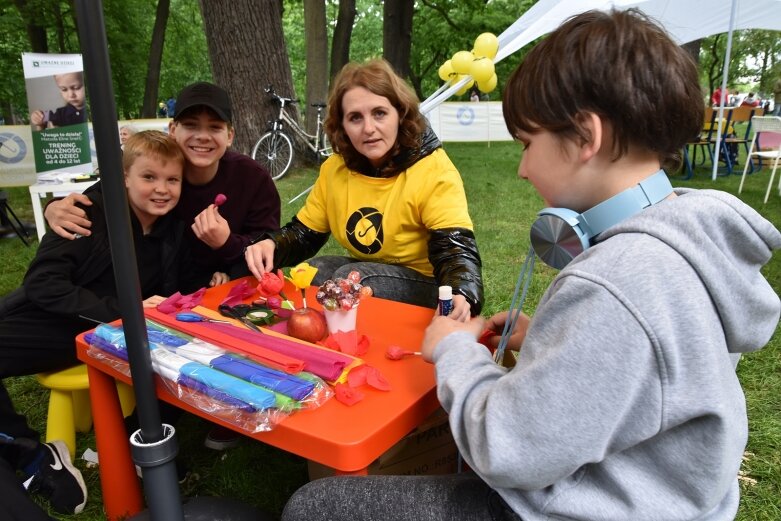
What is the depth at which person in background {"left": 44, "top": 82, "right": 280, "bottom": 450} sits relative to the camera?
220 cm

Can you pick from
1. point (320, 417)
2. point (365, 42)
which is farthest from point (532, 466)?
point (365, 42)

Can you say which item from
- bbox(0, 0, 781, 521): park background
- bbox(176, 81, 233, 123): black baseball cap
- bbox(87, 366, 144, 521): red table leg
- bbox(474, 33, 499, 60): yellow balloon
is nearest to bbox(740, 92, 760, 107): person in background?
bbox(0, 0, 781, 521): park background

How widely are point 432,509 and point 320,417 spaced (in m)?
0.28

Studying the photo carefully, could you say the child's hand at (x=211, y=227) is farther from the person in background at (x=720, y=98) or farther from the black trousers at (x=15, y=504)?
the person in background at (x=720, y=98)

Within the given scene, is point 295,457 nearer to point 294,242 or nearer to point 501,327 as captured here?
point 294,242

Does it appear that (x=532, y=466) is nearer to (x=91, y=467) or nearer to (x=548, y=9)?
(x=91, y=467)

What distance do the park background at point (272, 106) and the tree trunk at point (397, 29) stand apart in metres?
0.02

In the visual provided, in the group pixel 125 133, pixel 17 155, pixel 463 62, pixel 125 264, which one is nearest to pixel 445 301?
pixel 125 264

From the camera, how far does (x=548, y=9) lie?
6.61 metres

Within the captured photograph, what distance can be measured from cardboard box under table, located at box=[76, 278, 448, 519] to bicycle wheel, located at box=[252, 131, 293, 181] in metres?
5.97

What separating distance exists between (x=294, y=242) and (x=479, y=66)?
297cm

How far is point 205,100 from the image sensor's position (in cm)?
229

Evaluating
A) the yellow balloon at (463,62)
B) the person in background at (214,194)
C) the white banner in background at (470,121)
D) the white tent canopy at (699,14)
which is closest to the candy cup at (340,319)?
the person in background at (214,194)

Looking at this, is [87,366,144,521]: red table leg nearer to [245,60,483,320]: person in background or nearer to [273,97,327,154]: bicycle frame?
[245,60,483,320]: person in background
